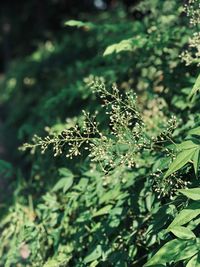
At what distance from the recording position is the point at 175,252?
2.21 meters

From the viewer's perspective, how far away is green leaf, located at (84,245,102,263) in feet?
10.1

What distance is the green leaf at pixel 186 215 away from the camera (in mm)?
2299

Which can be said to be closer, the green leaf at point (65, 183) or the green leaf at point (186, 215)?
the green leaf at point (186, 215)

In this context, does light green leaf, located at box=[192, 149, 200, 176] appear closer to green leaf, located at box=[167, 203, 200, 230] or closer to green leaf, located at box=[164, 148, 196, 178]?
green leaf, located at box=[164, 148, 196, 178]

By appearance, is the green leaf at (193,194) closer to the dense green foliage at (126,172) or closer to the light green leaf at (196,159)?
the dense green foliage at (126,172)

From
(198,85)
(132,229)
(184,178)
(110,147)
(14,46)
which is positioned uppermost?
(198,85)

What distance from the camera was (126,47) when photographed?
365 centimetres

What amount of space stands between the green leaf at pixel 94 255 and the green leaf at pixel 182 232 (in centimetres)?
96

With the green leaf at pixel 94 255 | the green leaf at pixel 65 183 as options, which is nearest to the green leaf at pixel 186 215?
the green leaf at pixel 94 255

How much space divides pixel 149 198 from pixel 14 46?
19169 mm

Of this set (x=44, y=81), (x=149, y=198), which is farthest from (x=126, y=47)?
(x=44, y=81)

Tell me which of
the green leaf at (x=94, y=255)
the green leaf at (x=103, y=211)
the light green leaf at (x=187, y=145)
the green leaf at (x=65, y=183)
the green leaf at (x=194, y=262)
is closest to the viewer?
the green leaf at (x=194, y=262)

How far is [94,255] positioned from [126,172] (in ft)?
2.30

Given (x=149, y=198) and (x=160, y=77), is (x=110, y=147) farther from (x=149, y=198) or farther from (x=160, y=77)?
(x=160, y=77)
